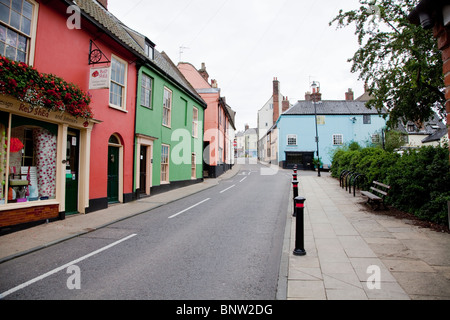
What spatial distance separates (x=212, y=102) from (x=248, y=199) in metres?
15.7

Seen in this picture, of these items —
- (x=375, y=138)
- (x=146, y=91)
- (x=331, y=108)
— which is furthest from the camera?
(x=331, y=108)

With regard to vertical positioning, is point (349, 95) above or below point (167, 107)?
above

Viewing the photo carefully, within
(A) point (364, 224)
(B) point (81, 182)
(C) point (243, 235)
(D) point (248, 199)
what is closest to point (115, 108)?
(B) point (81, 182)

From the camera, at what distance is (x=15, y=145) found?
6.83 m

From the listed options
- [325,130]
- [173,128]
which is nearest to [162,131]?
[173,128]

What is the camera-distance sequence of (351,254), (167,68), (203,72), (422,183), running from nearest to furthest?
1. (351,254)
2. (422,183)
3. (167,68)
4. (203,72)

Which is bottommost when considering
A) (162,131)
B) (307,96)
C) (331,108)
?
(162,131)

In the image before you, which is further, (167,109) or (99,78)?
(167,109)

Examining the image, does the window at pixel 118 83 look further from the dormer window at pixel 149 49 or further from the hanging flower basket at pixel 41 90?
the dormer window at pixel 149 49

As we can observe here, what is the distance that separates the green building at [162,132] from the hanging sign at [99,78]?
11.5 ft

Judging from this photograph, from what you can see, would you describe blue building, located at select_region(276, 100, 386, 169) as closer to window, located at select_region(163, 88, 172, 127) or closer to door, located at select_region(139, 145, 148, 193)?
window, located at select_region(163, 88, 172, 127)

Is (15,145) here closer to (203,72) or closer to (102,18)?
(102,18)

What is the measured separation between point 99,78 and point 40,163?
10.5 ft

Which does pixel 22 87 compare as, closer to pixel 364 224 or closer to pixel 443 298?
pixel 443 298
